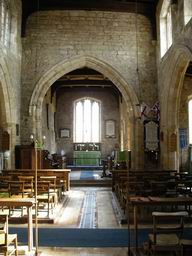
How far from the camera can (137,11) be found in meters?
13.0

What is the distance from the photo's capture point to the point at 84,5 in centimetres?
1285

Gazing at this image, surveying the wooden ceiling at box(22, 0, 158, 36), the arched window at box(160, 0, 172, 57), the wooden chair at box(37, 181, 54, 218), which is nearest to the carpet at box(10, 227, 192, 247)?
the wooden chair at box(37, 181, 54, 218)

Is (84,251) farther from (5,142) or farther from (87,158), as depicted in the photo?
(87,158)

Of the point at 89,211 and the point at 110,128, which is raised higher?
the point at 110,128

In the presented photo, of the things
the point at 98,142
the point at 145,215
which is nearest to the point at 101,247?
the point at 145,215

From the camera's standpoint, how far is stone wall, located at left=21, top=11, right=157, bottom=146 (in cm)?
1289

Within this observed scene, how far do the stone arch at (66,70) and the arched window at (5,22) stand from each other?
7.23ft

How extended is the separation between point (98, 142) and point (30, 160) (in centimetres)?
940

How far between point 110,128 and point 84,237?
16.1 meters

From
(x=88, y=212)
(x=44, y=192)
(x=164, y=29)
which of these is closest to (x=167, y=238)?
(x=88, y=212)

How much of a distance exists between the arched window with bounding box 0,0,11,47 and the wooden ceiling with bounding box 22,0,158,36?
4.74ft

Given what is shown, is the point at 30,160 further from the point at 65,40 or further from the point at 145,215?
the point at 145,215

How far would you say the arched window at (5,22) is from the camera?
34.4ft

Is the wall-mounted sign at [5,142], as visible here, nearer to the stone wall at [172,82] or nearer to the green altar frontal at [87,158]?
the stone wall at [172,82]
